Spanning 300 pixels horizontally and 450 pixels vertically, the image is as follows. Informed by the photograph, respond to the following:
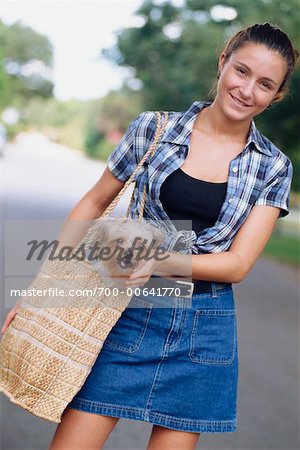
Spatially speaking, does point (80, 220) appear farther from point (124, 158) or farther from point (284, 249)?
point (284, 249)

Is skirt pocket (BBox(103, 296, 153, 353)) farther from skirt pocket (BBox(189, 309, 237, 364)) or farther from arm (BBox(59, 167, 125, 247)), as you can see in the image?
arm (BBox(59, 167, 125, 247))

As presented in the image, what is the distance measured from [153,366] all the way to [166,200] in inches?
19.8

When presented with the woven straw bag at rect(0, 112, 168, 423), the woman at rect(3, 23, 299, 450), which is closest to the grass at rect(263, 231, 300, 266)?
the woman at rect(3, 23, 299, 450)

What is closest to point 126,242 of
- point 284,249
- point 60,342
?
point 60,342

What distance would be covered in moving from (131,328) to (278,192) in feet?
1.98

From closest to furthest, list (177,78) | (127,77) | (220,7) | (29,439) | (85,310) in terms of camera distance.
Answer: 1. (85,310)
2. (29,439)
3. (220,7)
4. (177,78)
5. (127,77)

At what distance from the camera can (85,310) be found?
2488 millimetres

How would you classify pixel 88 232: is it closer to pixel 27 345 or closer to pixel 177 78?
pixel 27 345

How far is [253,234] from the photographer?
2549mm

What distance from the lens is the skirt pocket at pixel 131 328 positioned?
2.57m

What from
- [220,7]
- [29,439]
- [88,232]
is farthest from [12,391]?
[220,7]

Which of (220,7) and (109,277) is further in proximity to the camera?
(220,7)

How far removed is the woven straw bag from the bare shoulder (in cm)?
36

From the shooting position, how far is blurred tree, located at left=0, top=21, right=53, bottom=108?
219 feet
